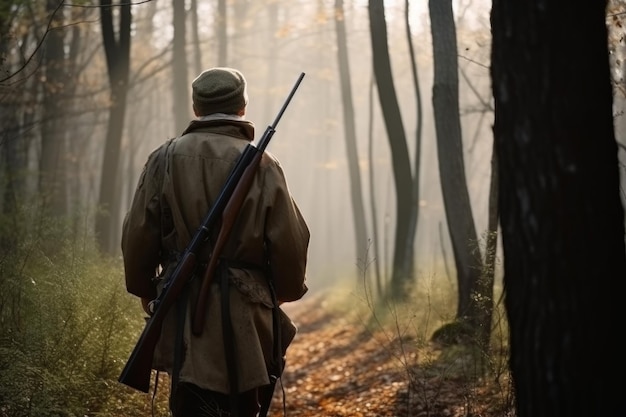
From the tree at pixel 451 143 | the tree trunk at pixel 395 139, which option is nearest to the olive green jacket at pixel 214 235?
the tree at pixel 451 143

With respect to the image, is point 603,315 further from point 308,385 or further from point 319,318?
point 319,318

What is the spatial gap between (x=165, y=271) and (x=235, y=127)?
2.76 ft

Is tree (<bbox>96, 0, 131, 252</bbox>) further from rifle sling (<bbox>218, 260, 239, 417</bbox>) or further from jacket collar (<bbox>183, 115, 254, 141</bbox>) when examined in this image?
rifle sling (<bbox>218, 260, 239, 417</bbox>)

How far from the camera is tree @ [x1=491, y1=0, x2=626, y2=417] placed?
294 cm

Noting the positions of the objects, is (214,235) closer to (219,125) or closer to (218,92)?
(219,125)

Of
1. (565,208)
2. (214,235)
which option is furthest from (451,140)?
(565,208)

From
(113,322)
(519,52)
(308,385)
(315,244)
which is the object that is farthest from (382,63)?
(315,244)

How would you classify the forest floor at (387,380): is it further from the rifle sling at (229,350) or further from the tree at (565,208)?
the tree at (565,208)

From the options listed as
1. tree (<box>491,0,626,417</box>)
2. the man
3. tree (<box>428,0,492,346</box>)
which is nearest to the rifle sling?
the man

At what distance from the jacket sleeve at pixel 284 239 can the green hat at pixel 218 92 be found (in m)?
0.42

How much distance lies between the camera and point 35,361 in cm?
511

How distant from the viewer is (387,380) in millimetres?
7910

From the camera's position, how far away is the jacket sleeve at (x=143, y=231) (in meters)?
4.02

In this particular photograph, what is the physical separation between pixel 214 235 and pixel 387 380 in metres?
4.43
